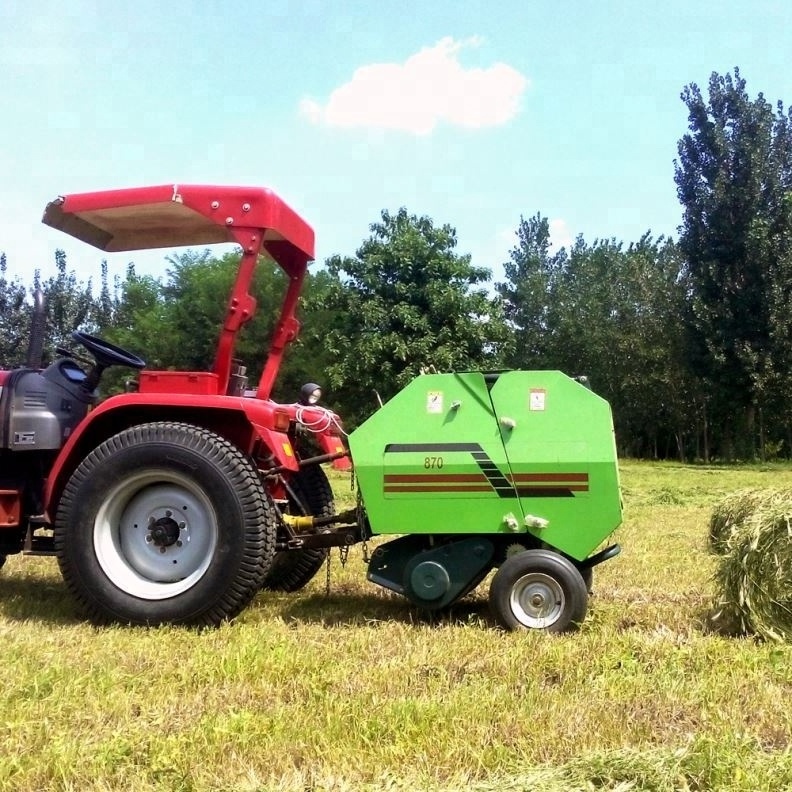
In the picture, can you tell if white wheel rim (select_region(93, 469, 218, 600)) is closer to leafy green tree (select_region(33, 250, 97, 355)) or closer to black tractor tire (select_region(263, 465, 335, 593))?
black tractor tire (select_region(263, 465, 335, 593))

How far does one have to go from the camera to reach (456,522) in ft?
14.8

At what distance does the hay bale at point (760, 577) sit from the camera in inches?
164

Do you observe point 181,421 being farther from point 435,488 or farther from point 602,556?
point 602,556

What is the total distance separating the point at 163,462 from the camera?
440cm

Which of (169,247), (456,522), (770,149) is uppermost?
(770,149)

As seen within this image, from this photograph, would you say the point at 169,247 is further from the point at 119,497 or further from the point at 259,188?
the point at 119,497

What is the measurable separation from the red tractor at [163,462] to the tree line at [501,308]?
1435cm

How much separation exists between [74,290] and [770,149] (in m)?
22.3

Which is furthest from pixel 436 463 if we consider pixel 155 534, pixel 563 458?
pixel 155 534

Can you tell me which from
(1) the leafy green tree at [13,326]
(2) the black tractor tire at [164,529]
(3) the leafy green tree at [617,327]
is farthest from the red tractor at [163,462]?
(3) the leafy green tree at [617,327]

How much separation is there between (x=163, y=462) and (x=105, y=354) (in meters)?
0.92

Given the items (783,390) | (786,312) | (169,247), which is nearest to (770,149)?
(786,312)

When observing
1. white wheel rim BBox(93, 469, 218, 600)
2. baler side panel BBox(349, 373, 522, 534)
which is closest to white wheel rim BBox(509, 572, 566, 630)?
baler side panel BBox(349, 373, 522, 534)

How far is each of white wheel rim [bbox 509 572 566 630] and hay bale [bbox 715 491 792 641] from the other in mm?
830
